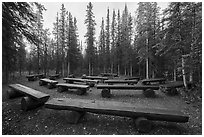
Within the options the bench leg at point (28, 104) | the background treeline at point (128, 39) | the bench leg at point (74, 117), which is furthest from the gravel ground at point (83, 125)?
the background treeline at point (128, 39)

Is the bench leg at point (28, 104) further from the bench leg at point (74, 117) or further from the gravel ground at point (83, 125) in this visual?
the bench leg at point (74, 117)

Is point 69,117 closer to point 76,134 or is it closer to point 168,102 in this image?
point 76,134

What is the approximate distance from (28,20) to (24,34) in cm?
94

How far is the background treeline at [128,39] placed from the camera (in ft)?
15.0

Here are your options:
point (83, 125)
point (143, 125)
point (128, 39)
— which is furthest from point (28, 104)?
point (128, 39)

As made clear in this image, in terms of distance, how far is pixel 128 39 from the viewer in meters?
18.2

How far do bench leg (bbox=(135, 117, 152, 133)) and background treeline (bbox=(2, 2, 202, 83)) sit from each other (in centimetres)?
394

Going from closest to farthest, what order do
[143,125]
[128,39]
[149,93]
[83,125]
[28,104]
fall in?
[143,125] → [83,125] → [28,104] → [149,93] → [128,39]

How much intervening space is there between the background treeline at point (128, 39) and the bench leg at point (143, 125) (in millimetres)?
3938

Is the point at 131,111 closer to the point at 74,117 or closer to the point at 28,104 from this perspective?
the point at 74,117

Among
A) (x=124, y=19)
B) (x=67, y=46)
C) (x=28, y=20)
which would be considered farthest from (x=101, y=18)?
(x=28, y=20)

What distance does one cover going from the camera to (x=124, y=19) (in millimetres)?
20047

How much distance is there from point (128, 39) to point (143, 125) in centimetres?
1730

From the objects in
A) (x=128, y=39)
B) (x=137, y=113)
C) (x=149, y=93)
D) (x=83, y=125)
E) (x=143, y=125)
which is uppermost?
(x=128, y=39)
